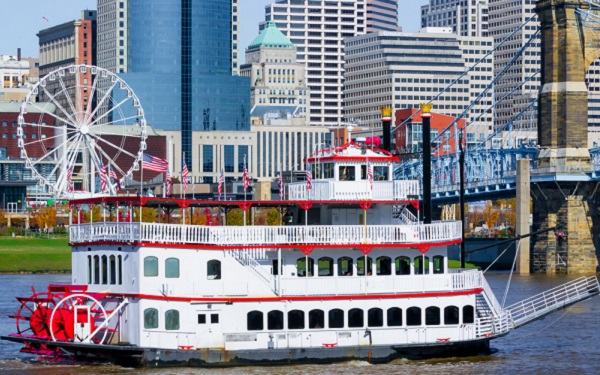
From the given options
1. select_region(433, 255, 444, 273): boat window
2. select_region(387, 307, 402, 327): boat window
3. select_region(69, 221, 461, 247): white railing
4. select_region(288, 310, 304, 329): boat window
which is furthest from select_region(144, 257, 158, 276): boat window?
select_region(433, 255, 444, 273): boat window

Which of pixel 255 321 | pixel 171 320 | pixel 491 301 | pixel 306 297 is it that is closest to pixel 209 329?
pixel 171 320

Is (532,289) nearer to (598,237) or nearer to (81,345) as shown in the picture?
(598,237)

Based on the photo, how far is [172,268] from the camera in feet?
131

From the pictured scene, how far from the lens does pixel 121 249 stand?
40.1 metres

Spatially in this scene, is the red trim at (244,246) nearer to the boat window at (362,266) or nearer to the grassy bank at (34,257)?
the boat window at (362,266)

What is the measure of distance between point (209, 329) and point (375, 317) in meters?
4.88

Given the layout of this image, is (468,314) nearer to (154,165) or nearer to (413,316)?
(413,316)

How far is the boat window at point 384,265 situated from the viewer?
1654 inches

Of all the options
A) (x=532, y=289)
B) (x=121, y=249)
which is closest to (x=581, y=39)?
(x=532, y=289)

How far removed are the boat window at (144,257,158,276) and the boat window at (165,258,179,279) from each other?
0.31 m

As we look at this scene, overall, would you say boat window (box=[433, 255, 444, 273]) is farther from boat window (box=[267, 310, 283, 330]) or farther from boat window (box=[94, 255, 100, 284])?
boat window (box=[94, 255, 100, 284])

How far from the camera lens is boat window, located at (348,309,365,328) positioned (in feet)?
134

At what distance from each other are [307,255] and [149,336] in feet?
16.7

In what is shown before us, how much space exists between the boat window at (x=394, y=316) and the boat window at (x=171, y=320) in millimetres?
6167
